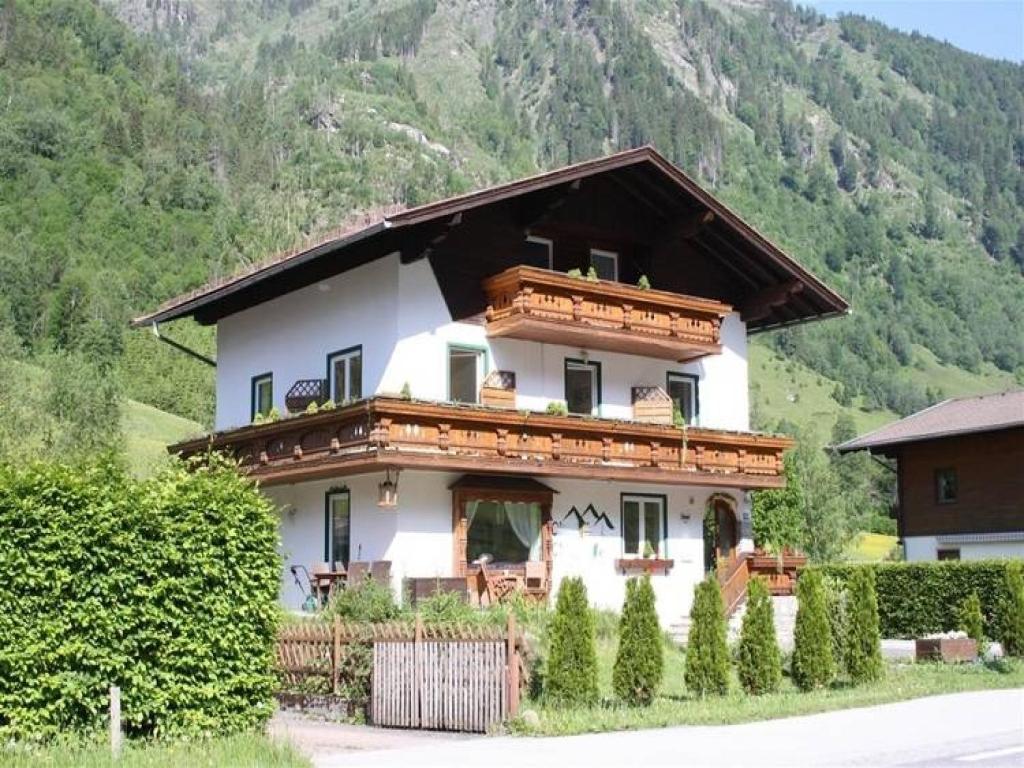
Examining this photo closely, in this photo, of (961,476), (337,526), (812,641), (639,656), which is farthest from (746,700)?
(961,476)

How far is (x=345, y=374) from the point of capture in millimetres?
30594

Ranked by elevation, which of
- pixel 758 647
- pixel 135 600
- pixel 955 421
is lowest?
pixel 758 647

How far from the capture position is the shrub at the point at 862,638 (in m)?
23.0

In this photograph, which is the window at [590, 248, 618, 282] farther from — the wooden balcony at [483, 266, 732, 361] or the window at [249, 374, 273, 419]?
the window at [249, 374, 273, 419]

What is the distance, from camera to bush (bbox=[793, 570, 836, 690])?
878 inches

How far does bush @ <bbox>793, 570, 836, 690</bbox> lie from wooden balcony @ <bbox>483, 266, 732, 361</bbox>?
9234 millimetres

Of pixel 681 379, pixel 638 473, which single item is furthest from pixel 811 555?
pixel 638 473

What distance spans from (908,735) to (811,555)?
39371mm

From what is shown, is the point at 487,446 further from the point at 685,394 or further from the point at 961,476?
the point at 961,476

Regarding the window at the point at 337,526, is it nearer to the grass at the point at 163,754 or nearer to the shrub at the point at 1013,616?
the shrub at the point at 1013,616

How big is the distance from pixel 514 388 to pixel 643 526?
4728 millimetres

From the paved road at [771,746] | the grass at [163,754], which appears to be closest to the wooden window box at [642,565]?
the paved road at [771,746]

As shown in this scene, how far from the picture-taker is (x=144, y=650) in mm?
15414

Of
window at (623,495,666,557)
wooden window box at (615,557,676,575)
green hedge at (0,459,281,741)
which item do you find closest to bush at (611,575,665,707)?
green hedge at (0,459,281,741)
